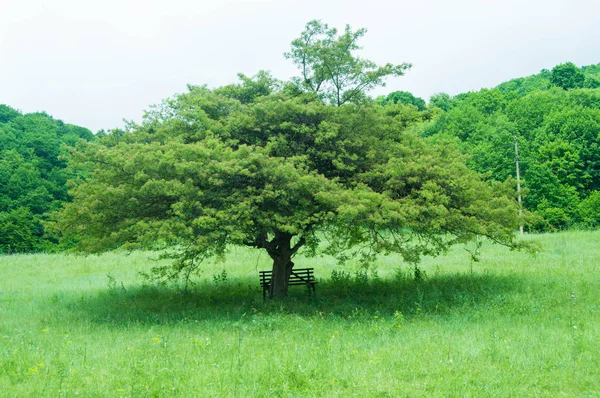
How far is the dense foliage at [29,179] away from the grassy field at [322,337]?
122 feet

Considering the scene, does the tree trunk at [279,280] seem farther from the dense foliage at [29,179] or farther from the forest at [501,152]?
the dense foliage at [29,179]

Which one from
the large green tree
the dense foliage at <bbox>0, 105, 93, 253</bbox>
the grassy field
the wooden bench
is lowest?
the grassy field

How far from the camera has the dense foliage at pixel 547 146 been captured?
48.2m

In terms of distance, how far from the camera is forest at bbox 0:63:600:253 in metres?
49.2

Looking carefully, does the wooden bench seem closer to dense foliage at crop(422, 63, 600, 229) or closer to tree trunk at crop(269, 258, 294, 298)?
tree trunk at crop(269, 258, 294, 298)

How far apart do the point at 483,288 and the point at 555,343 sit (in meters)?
6.58

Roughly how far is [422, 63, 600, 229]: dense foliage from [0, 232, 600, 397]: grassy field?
30.0 meters

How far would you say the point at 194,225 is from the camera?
12406mm

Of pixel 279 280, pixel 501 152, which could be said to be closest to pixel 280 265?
pixel 279 280

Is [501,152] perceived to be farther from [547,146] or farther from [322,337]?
[322,337]

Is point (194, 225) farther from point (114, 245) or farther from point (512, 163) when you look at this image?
point (512, 163)

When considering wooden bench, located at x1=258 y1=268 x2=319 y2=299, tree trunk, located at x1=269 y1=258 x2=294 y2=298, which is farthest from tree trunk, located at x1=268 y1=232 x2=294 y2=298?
wooden bench, located at x1=258 y1=268 x2=319 y2=299

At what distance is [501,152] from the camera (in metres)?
52.7

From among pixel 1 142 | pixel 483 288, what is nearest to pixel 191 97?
pixel 483 288
